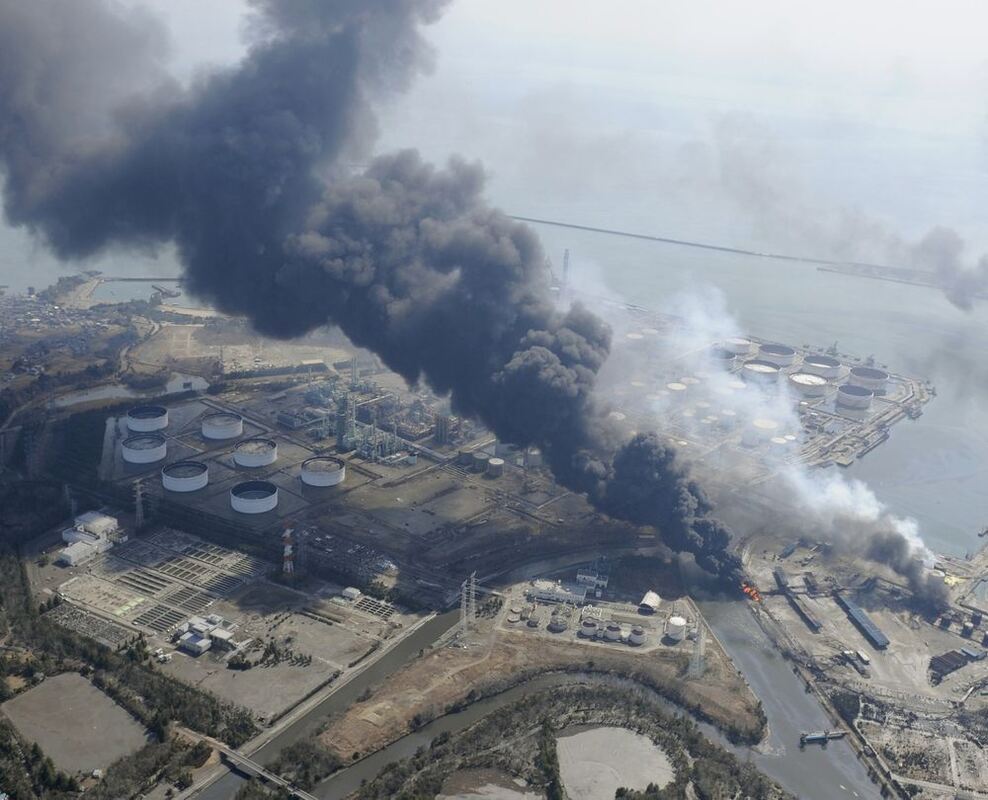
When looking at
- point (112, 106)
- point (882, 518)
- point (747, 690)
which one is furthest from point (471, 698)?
point (112, 106)

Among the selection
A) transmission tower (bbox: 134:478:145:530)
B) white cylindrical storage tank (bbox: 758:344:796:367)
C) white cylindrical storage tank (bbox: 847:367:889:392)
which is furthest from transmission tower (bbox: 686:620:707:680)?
white cylindrical storage tank (bbox: 758:344:796:367)

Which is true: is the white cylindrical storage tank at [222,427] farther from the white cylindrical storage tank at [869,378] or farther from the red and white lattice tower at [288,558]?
the white cylindrical storage tank at [869,378]

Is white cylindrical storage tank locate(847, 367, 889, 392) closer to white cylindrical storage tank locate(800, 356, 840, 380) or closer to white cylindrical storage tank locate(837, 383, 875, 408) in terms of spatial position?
white cylindrical storage tank locate(800, 356, 840, 380)

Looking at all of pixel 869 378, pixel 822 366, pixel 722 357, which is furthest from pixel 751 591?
pixel 822 366

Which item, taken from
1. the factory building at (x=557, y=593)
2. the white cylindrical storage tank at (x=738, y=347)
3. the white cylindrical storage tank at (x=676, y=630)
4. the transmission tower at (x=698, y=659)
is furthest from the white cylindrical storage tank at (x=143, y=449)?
the white cylindrical storage tank at (x=738, y=347)

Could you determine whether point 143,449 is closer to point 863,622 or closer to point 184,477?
point 184,477
